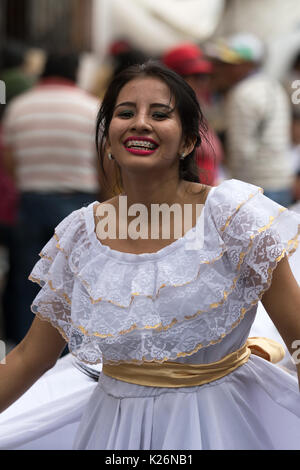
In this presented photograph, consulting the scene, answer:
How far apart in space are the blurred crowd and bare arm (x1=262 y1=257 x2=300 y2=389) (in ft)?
5.33

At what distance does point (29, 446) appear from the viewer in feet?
6.71

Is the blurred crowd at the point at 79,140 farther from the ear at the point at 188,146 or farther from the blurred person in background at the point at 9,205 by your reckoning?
the ear at the point at 188,146

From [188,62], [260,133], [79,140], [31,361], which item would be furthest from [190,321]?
[260,133]

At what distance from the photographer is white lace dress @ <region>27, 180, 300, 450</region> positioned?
→ 1.65 metres

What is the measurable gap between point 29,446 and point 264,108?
264 centimetres

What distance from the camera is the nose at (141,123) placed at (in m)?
1.68

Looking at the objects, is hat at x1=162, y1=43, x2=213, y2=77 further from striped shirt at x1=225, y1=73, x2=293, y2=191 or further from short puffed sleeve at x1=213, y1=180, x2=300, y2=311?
short puffed sleeve at x1=213, y1=180, x2=300, y2=311

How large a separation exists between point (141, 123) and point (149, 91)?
0.31 ft

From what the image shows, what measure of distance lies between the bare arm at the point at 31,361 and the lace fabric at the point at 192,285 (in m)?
0.15

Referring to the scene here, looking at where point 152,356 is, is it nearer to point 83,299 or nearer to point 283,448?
point 83,299

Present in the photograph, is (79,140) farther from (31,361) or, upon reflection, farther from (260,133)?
(31,361)

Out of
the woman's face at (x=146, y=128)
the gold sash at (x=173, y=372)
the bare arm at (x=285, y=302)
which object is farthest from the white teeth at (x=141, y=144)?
the gold sash at (x=173, y=372)

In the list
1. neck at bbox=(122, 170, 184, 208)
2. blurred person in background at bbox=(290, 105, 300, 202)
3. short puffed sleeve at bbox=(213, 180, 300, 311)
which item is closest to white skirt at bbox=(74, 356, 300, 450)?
short puffed sleeve at bbox=(213, 180, 300, 311)

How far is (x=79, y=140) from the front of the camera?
148 inches
